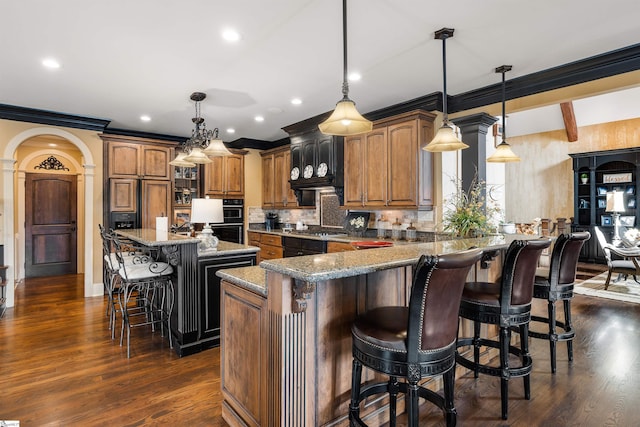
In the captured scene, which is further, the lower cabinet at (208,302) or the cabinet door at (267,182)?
the cabinet door at (267,182)

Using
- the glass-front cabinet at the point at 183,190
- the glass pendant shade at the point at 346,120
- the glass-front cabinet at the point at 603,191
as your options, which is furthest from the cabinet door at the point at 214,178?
the glass-front cabinet at the point at 603,191

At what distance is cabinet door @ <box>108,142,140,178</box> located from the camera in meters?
5.52

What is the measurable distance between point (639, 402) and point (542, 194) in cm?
797

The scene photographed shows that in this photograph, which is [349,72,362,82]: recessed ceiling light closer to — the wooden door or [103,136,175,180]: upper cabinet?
[103,136,175,180]: upper cabinet

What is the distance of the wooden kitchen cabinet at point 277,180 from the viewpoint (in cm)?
636

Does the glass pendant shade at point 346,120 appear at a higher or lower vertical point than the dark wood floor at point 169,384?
higher

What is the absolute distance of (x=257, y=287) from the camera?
5.71ft

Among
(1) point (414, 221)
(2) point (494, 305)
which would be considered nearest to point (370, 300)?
(2) point (494, 305)

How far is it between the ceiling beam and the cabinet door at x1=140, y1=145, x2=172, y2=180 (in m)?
8.06

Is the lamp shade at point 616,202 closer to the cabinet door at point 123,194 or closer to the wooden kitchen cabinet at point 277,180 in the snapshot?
the wooden kitchen cabinet at point 277,180

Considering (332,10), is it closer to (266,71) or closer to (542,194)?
(266,71)

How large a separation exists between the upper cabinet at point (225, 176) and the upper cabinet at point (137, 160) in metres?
0.69

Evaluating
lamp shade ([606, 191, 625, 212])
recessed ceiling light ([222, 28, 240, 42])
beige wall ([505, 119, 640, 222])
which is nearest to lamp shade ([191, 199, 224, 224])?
recessed ceiling light ([222, 28, 240, 42])

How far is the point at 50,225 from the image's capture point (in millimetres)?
6738
